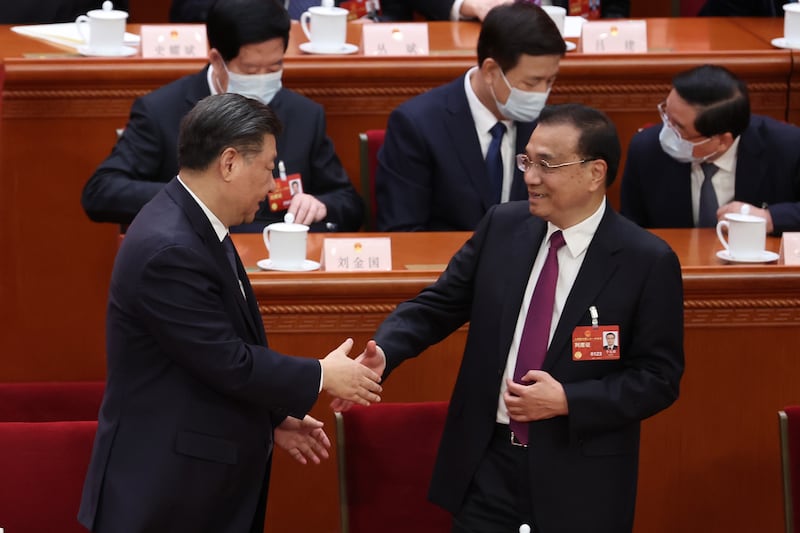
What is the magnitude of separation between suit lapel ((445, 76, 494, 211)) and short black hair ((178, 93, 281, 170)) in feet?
4.56

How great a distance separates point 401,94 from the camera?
425 cm

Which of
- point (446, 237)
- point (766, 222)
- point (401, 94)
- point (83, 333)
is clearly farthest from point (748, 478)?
point (83, 333)

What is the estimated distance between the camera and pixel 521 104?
11.9 ft

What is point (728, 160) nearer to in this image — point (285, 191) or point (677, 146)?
point (677, 146)

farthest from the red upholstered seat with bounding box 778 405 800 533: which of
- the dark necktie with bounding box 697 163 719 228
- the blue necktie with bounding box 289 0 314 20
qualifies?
the blue necktie with bounding box 289 0 314 20

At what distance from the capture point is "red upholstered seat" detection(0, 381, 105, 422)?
9.62 ft

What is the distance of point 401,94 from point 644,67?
0.76 m

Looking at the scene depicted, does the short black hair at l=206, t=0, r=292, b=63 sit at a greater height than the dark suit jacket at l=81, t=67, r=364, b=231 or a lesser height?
greater

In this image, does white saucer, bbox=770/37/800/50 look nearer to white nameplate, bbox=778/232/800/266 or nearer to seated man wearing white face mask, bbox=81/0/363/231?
white nameplate, bbox=778/232/800/266

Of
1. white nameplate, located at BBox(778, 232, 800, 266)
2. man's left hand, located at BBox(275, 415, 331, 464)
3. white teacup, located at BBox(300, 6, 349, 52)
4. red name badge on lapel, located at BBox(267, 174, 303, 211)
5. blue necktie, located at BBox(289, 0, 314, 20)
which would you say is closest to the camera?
man's left hand, located at BBox(275, 415, 331, 464)

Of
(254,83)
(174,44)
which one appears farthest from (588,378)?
(174,44)

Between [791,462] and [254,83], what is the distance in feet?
5.76

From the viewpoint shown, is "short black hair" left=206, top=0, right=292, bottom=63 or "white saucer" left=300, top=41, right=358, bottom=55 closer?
"short black hair" left=206, top=0, right=292, bottom=63

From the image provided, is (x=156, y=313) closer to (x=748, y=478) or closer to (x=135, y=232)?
(x=135, y=232)
